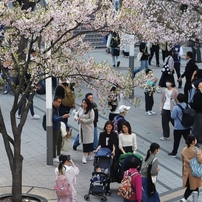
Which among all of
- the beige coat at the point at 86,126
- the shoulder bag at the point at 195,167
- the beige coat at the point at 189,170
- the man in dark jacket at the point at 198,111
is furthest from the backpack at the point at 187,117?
the shoulder bag at the point at 195,167

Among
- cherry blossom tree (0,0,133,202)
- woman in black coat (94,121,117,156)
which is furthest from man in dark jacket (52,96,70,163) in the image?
cherry blossom tree (0,0,133,202)

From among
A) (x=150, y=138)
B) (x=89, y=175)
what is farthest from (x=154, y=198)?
(x=150, y=138)

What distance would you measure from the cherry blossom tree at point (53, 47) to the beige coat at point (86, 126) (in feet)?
8.27

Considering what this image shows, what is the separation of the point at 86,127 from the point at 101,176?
227 cm

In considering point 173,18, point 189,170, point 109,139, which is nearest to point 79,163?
point 109,139

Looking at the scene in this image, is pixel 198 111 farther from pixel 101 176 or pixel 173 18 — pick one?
pixel 101 176

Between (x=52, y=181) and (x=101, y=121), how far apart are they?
5.07 metres

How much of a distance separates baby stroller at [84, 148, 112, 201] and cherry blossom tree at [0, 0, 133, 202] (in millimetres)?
1430

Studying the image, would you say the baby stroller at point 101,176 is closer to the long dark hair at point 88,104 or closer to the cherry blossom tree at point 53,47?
the cherry blossom tree at point 53,47

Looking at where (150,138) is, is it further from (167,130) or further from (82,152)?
(82,152)

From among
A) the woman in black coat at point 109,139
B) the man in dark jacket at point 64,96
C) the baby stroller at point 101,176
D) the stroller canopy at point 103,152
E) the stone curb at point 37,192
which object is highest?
the man in dark jacket at point 64,96

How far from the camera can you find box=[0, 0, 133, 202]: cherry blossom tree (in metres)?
10.1

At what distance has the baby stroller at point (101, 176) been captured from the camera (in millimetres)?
12258

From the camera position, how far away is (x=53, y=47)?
1151 centimetres
